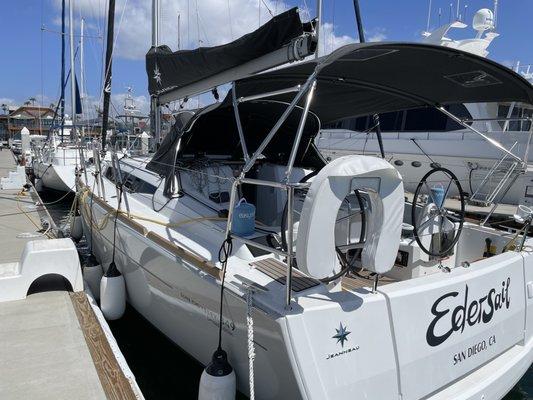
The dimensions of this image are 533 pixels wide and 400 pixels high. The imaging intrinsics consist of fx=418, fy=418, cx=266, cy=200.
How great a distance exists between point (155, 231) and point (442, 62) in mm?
2622

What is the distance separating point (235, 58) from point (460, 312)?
2.35m

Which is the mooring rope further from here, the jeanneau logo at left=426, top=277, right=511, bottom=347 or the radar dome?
the radar dome

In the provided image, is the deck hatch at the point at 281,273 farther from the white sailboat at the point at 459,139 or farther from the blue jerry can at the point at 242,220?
the white sailboat at the point at 459,139

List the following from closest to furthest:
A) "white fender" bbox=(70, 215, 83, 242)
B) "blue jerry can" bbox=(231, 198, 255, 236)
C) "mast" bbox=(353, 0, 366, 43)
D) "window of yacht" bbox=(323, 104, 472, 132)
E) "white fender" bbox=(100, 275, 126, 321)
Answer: "blue jerry can" bbox=(231, 198, 255, 236) → "white fender" bbox=(100, 275, 126, 321) → "mast" bbox=(353, 0, 366, 43) → "white fender" bbox=(70, 215, 83, 242) → "window of yacht" bbox=(323, 104, 472, 132)

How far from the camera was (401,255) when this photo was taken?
3.32 m

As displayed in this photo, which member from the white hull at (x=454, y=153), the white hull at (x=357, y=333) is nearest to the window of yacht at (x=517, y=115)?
the white hull at (x=454, y=153)

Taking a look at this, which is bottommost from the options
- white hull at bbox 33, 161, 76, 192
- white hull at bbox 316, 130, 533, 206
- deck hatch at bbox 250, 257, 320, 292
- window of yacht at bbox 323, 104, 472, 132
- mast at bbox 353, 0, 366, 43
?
deck hatch at bbox 250, 257, 320, 292

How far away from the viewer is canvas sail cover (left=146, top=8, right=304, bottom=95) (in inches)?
111

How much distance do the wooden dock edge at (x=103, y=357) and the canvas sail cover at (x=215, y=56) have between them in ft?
7.61

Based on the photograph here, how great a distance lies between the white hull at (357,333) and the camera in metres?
2.13

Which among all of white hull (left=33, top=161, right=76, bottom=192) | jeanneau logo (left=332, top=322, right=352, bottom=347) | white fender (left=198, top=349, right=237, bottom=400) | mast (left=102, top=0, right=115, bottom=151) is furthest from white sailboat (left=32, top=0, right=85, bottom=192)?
jeanneau logo (left=332, top=322, right=352, bottom=347)

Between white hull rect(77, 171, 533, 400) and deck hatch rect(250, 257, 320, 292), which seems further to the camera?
deck hatch rect(250, 257, 320, 292)

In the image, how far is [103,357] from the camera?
3203mm

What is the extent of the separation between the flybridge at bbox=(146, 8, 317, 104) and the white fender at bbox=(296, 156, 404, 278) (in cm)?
101
